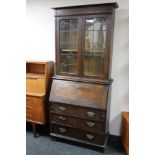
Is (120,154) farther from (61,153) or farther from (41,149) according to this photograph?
(41,149)

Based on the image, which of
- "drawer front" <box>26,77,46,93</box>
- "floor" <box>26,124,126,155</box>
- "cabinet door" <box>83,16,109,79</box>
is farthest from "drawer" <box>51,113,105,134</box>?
"cabinet door" <box>83,16,109,79</box>

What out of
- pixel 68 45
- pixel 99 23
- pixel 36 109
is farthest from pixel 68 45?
pixel 36 109

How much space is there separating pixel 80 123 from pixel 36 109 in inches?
30.0

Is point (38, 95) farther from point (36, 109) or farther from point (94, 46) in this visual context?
point (94, 46)

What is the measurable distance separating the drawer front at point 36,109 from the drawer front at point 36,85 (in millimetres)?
149

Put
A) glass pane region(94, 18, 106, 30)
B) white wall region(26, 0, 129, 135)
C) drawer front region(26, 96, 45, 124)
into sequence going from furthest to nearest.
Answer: drawer front region(26, 96, 45, 124) < white wall region(26, 0, 129, 135) < glass pane region(94, 18, 106, 30)

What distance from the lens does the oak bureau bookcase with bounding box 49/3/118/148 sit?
7.82ft

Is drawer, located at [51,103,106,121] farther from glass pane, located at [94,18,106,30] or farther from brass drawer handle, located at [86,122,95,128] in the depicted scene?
glass pane, located at [94,18,106,30]

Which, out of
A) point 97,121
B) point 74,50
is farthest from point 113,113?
point 74,50

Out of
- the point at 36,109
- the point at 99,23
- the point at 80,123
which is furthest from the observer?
the point at 36,109

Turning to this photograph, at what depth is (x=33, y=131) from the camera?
2867 mm

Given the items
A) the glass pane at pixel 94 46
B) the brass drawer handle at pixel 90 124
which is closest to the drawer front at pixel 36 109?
the brass drawer handle at pixel 90 124

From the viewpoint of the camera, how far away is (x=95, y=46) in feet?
8.18
